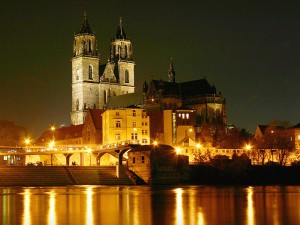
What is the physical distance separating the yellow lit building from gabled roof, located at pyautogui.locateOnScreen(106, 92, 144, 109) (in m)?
40.2

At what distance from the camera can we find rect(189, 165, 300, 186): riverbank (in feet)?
302

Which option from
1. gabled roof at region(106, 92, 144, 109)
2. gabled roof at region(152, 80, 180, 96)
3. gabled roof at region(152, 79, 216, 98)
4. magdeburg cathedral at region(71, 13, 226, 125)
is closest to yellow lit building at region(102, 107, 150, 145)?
magdeburg cathedral at region(71, 13, 226, 125)

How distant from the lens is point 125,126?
123 meters

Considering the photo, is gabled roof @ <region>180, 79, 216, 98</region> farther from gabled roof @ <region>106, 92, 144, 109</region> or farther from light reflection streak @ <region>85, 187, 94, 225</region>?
light reflection streak @ <region>85, 187, 94, 225</region>

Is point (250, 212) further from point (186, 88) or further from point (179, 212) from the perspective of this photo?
point (186, 88)

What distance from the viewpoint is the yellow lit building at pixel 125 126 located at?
398 feet

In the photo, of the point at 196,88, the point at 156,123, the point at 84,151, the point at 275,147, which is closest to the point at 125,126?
the point at 156,123

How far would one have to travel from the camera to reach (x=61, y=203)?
5234 centimetres

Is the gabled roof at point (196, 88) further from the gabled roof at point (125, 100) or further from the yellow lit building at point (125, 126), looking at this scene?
the yellow lit building at point (125, 126)

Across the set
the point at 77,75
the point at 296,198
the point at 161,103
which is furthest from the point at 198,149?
the point at 77,75

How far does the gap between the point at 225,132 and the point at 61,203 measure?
9321 centimetres

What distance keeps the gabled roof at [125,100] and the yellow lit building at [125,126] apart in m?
40.2

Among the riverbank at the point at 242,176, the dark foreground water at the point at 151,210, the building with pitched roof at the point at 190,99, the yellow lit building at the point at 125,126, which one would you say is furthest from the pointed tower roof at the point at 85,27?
the dark foreground water at the point at 151,210

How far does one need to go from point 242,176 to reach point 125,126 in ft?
113
